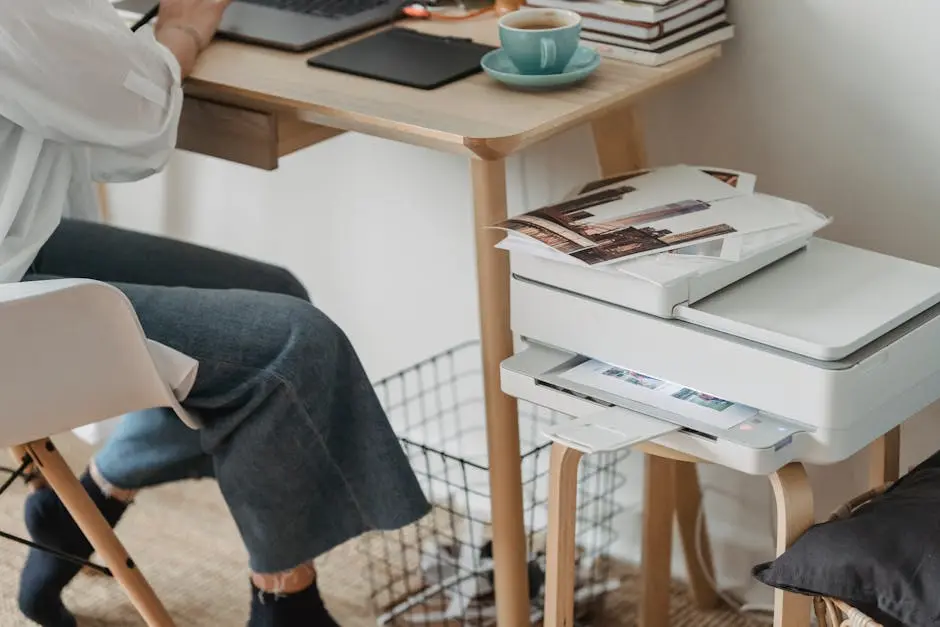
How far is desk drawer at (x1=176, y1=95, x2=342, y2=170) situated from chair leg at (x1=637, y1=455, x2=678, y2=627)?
1.85 ft

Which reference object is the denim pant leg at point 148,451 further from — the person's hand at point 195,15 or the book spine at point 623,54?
the book spine at point 623,54

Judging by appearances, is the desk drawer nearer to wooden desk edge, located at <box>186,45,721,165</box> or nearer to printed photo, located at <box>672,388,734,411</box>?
wooden desk edge, located at <box>186,45,721,165</box>

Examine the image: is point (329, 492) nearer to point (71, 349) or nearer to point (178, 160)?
point (71, 349)

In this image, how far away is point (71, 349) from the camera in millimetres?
1224

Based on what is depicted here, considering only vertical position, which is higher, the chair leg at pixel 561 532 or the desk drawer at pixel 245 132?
the desk drawer at pixel 245 132

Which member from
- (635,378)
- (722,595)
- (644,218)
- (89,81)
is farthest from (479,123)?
(722,595)

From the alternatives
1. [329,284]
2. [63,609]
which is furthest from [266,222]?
[63,609]

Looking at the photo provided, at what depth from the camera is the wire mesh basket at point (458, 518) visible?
5.82 feet

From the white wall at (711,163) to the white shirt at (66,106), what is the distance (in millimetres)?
572

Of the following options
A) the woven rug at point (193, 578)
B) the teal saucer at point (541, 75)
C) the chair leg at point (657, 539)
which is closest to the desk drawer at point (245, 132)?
the teal saucer at point (541, 75)

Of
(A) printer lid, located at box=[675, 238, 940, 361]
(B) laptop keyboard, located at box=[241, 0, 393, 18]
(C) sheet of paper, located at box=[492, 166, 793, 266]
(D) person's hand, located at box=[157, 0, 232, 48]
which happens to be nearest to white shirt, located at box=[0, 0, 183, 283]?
(D) person's hand, located at box=[157, 0, 232, 48]

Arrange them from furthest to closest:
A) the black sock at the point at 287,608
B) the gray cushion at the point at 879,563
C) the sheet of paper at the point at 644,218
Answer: the black sock at the point at 287,608
the sheet of paper at the point at 644,218
the gray cushion at the point at 879,563

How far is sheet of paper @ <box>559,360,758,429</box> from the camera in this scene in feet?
3.89

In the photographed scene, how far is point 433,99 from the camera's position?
1385 millimetres
